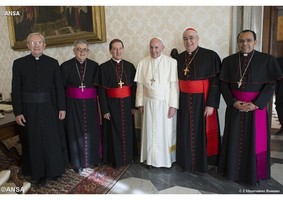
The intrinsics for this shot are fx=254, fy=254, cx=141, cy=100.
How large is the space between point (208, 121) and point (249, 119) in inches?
18.7

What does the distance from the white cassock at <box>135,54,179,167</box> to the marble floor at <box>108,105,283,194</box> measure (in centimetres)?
16

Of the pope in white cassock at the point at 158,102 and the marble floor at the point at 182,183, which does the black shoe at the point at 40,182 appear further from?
the pope in white cassock at the point at 158,102

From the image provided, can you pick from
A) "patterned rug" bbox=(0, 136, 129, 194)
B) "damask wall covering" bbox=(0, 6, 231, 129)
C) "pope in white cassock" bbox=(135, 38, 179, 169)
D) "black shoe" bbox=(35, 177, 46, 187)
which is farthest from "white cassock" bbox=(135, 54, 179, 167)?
"black shoe" bbox=(35, 177, 46, 187)

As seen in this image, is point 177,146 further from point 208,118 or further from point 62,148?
point 62,148

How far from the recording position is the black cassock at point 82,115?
300cm

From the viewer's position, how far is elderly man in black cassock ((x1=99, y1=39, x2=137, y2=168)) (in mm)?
3057

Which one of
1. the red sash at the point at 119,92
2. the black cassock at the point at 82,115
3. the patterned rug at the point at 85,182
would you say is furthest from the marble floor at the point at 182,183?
the red sash at the point at 119,92

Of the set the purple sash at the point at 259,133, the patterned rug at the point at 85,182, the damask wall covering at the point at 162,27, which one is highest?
the damask wall covering at the point at 162,27

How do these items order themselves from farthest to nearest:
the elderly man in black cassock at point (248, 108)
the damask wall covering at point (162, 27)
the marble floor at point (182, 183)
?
the damask wall covering at point (162, 27) → the marble floor at point (182, 183) → the elderly man in black cassock at point (248, 108)

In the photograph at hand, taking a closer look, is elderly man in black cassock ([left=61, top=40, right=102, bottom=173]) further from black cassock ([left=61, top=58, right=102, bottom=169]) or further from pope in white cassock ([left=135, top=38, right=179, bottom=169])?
pope in white cassock ([left=135, top=38, right=179, bottom=169])

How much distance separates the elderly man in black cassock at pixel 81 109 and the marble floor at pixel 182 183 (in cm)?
57

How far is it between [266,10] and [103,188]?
9.21 ft

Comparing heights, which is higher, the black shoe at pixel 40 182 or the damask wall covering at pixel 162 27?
the damask wall covering at pixel 162 27
